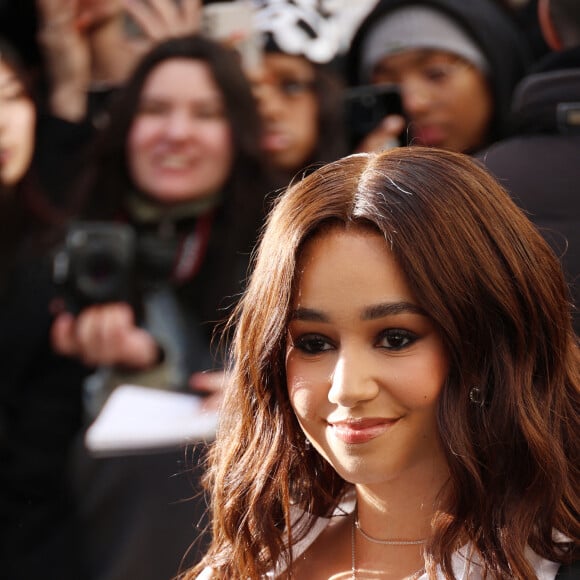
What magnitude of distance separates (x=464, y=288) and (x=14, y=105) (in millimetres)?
2303

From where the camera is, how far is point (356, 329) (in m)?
1.72

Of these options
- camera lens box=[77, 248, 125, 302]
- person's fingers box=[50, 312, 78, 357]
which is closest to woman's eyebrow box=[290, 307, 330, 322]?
person's fingers box=[50, 312, 78, 357]

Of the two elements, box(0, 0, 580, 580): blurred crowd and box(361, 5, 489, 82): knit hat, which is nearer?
box(0, 0, 580, 580): blurred crowd

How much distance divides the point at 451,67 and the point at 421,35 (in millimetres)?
152

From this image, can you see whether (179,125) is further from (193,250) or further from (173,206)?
(193,250)

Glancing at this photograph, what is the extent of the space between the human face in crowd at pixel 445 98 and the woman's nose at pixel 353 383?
1989 millimetres

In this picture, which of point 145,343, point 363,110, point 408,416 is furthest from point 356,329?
point 363,110

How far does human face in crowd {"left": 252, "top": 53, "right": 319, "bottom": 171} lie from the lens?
12.6 ft

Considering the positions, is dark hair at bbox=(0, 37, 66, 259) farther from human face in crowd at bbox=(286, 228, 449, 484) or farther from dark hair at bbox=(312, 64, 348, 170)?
human face in crowd at bbox=(286, 228, 449, 484)

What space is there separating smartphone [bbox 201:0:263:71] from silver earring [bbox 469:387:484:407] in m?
2.28

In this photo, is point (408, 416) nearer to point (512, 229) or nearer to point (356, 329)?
point (356, 329)

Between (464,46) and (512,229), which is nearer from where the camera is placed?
(512,229)

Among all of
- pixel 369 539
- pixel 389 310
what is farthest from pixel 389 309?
pixel 369 539

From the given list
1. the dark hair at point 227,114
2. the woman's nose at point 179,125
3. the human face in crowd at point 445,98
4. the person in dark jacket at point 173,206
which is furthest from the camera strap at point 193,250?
the human face in crowd at point 445,98
